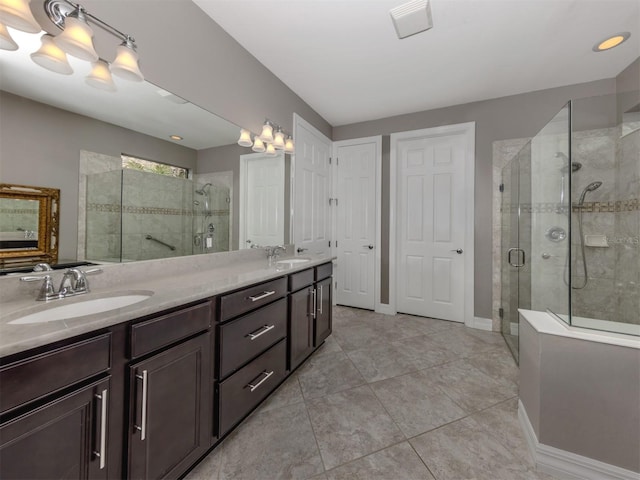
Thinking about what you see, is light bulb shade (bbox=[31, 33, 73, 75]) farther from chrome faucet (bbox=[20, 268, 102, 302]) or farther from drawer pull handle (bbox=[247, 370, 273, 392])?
drawer pull handle (bbox=[247, 370, 273, 392])

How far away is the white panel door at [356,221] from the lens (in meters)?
3.59

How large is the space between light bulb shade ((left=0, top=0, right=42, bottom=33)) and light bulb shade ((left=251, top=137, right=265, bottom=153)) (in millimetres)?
1388

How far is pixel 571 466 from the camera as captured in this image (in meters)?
1.25

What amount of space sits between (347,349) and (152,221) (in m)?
1.94

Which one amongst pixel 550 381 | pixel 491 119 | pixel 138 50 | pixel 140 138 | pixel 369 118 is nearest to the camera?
pixel 550 381

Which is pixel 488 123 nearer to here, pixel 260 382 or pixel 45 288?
pixel 260 382

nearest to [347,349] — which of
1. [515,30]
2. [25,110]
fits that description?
[25,110]

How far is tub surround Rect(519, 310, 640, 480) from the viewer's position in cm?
117

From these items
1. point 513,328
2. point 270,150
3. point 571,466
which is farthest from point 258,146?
point 513,328

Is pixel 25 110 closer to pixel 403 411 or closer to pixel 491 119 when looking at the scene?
pixel 403 411

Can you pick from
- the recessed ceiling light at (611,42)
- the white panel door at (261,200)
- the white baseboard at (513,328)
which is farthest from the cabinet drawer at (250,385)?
the recessed ceiling light at (611,42)

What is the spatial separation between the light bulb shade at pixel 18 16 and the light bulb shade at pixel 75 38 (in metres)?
0.08

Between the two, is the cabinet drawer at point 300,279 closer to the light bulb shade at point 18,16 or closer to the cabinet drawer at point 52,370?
the cabinet drawer at point 52,370

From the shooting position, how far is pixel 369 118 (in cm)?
354
